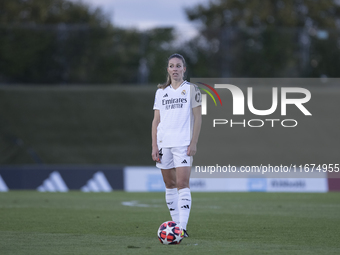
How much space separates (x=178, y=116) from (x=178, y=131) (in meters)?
0.18

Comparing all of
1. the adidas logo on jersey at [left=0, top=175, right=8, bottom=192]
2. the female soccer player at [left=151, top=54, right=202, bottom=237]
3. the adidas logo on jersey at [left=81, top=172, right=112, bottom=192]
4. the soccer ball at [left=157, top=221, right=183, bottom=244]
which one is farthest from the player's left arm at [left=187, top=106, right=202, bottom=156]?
the adidas logo on jersey at [left=0, top=175, right=8, bottom=192]

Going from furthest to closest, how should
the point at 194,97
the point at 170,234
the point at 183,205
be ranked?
the point at 194,97 → the point at 183,205 → the point at 170,234

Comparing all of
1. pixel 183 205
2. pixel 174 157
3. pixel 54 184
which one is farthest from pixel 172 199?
pixel 54 184

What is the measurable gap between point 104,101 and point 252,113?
592 centimetres

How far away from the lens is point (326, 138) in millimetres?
22109

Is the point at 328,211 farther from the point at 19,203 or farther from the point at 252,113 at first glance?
the point at 252,113

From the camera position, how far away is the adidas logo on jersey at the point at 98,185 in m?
17.5

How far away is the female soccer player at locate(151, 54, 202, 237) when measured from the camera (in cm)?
668

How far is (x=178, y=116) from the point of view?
6.77 meters

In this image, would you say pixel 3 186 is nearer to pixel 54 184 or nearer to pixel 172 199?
pixel 54 184

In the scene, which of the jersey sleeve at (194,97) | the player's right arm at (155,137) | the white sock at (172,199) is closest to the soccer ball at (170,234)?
the white sock at (172,199)

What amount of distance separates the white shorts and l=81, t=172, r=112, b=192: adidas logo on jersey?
10.8m

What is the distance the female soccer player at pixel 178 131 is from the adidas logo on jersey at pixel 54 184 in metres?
11.0

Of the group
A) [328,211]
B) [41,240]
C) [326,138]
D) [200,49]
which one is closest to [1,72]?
[200,49]
